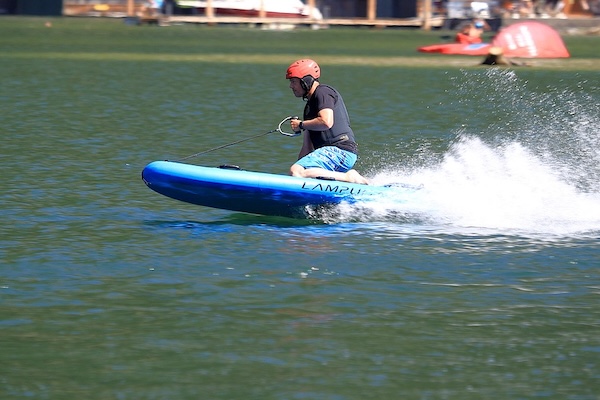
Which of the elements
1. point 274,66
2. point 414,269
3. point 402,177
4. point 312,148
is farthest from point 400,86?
point 414,269

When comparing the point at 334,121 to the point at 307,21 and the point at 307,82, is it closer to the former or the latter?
the point at 307,82

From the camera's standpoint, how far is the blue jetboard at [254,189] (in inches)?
470

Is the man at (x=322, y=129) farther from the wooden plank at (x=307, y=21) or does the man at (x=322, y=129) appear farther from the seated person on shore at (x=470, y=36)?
the wooden plank at (x=307, y=21)

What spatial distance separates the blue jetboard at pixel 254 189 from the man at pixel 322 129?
27cm

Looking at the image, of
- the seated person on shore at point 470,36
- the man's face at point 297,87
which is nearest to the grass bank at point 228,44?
the seated person on shore at point 470,36

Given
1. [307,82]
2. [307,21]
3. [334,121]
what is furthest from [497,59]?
[307,82]

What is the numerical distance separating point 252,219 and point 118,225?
129 centimetres

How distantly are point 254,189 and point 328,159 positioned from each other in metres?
0.89

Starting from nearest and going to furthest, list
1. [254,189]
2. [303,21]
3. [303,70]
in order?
[254,189] → [303,70] → [303,21]

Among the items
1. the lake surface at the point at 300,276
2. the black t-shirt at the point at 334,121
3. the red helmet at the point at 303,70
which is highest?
the red helmet at the point at 303,70

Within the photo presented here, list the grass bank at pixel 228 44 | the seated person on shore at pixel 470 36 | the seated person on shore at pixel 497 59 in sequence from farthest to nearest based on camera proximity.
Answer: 1. the seated person on shore at pixel 470 36
2. the grass bank at pixel 228 44
3. the seated person on shore at pixel 497 59

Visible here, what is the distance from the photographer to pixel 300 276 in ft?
32.7

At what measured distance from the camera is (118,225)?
39.9 feet

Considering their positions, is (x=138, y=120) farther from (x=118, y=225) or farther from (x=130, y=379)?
(x=130, y=379)
